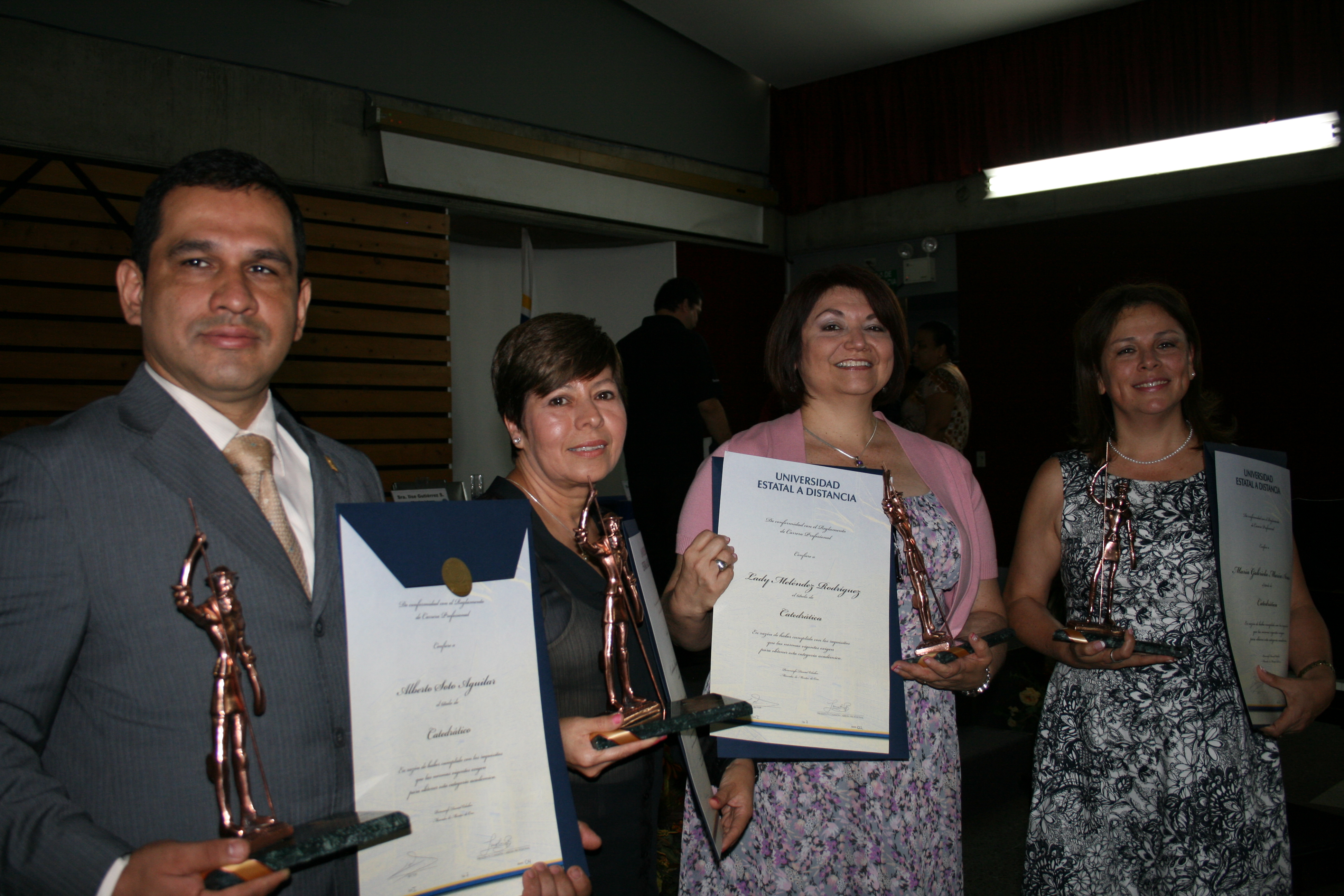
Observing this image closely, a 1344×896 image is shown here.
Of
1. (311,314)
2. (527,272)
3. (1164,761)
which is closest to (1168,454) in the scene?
(1164,761)

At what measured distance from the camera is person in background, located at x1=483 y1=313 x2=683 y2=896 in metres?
1.40

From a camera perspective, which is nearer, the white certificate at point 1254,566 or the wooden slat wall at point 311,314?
the white certificate at point 1254,566

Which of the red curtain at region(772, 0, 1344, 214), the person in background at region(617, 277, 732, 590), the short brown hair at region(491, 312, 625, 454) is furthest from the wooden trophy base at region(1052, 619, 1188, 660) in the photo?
the red curtain at region(772, 0, 1344, 214)

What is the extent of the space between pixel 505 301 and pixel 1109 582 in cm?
678

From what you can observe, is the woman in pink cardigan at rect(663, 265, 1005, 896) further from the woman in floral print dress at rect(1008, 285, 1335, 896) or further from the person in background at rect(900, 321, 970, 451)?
the person in background at rect(900, 321, 970, 451)

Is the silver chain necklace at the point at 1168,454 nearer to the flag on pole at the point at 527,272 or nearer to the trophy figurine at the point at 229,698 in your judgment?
the trophy figurine at the point at 229,698

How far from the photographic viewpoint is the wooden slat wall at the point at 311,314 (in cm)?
469

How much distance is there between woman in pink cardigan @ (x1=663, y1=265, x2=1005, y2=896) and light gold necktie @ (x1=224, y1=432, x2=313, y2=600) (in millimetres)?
667

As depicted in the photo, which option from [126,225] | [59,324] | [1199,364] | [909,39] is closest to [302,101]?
[126,225]

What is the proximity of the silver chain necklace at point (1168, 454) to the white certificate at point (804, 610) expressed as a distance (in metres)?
0.81

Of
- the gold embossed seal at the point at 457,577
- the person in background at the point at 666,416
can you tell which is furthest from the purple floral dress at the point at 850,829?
the person in background at the point at 666,416

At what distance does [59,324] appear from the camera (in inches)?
189

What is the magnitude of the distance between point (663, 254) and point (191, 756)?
697 cm

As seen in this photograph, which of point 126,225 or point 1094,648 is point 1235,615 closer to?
point 1094,648
